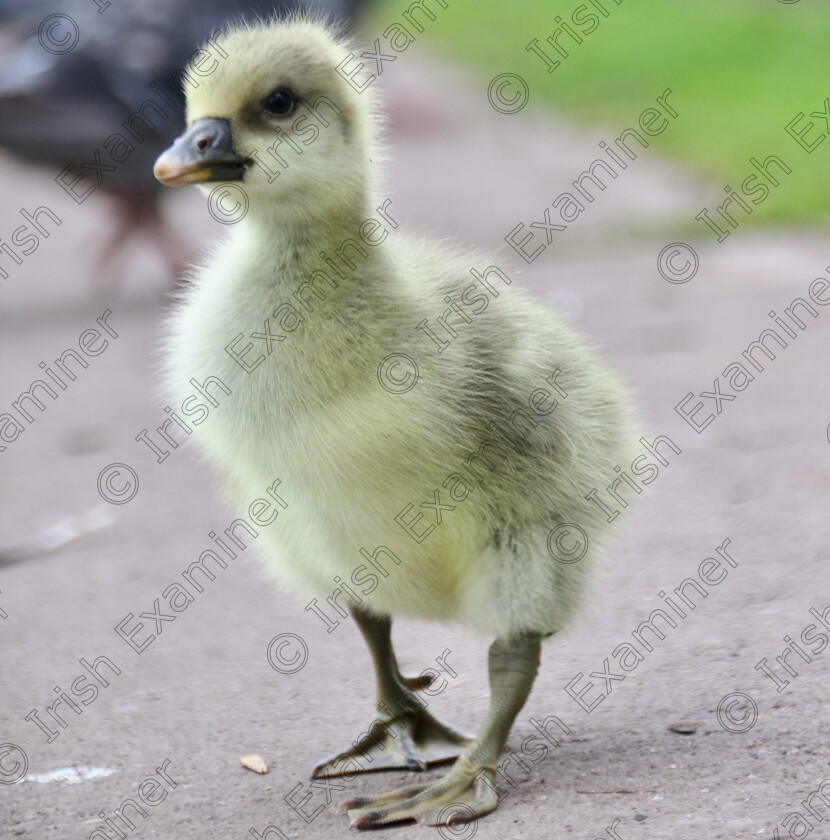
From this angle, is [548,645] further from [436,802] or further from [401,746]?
[436,802]

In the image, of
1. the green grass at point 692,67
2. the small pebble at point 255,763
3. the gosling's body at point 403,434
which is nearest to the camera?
the gosling's body at point 403,434

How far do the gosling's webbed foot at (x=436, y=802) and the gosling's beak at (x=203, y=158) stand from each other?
1.26 m

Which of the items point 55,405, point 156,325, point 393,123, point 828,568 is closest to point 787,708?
point 828,568

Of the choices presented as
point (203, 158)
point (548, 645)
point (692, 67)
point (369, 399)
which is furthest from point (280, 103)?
point (692, 67)

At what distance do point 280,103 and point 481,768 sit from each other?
138cm

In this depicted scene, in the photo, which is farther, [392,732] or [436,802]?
[392,732]

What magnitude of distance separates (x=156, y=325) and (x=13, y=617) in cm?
301

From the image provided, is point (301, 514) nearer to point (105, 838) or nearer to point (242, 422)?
point (242, 422)

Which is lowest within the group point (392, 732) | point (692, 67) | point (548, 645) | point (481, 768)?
point (392, 732)

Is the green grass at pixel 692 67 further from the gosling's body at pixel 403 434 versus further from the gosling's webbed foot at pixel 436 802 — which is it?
the gosling's webbed foot at pixel 436 802

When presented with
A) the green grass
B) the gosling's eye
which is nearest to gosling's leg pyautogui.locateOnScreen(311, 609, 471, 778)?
the gosling's eye

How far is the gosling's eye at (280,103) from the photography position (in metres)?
2.67

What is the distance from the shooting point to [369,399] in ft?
8.48

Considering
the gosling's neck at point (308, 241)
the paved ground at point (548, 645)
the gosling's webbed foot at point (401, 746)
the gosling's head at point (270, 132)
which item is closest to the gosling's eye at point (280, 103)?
the gosling's head at point (270, 132)
